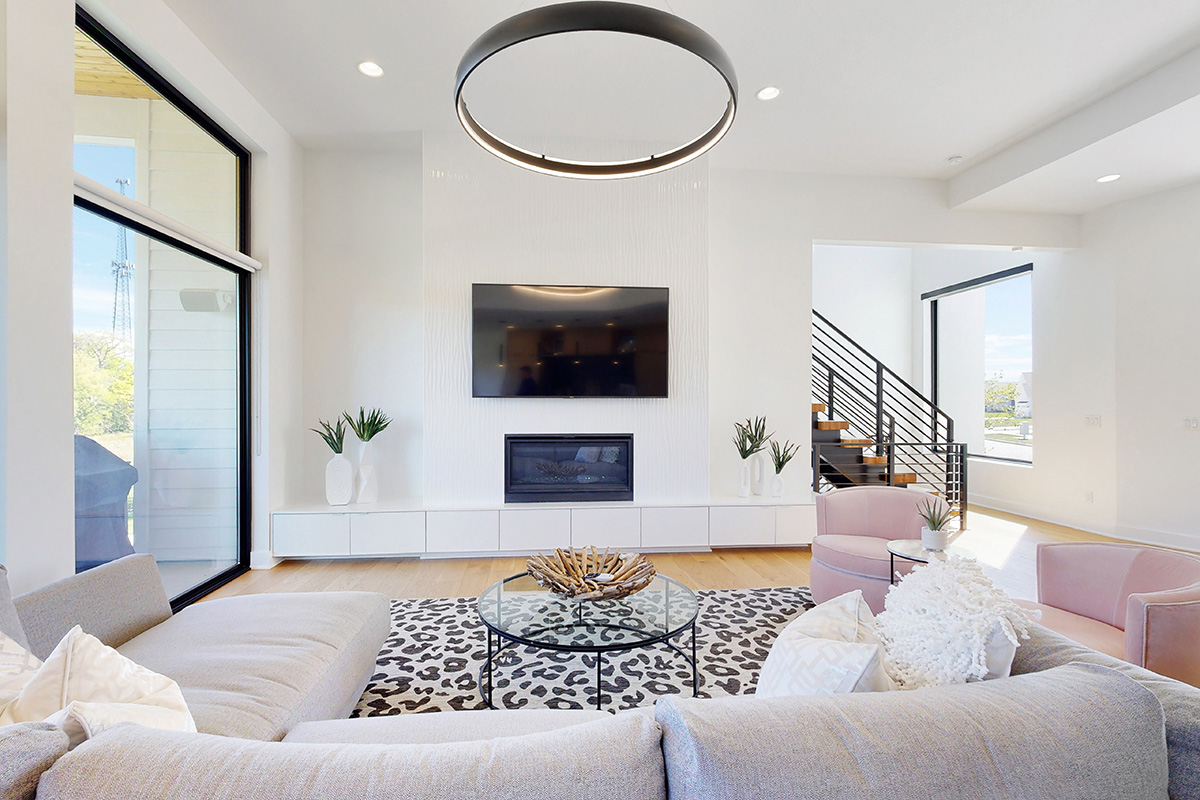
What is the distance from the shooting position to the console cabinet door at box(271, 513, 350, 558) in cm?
384

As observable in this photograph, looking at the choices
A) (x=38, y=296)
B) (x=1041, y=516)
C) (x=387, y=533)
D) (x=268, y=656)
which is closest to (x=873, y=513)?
(x=268, y=656)

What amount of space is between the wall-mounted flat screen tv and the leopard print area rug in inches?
72.0

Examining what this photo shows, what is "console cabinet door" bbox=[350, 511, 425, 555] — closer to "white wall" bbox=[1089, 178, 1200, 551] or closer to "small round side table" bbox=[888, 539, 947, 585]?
"small round side table" bbox=[888, 539, 947, 585]

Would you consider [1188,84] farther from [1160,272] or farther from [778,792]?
[778,792]

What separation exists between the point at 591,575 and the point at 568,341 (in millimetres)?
2382

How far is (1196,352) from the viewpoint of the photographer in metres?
4.29

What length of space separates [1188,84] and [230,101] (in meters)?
5.75

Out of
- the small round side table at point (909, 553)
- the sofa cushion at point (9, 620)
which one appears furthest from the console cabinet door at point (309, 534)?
the small round side table at point (909, 553)

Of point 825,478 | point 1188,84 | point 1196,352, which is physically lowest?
point 825,478

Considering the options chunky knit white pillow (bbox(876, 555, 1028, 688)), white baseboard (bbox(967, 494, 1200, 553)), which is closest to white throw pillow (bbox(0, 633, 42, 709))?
chunky knit white pillow (bbox(876, 555, 1028, 688))

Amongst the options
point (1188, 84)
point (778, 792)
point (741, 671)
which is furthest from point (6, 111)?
point (1188, 84)

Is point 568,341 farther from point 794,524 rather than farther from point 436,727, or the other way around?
point 436,727

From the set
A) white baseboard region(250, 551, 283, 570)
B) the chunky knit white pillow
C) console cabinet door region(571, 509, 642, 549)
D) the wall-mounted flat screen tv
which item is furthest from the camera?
the wall-mounted flat screen tv

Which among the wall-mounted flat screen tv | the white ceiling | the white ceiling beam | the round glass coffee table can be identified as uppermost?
the white ceiling
